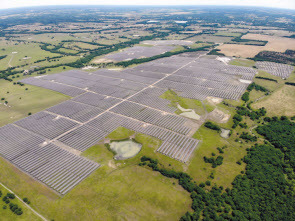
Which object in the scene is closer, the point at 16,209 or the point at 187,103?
the point at 16,209

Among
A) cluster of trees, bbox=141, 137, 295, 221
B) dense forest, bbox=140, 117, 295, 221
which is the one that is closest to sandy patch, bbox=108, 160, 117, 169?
dense forest, bbox=140, 117, 295, 221

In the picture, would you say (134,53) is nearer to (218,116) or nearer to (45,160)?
(218,116)

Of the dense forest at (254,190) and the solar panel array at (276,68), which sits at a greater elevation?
the solar panel array at (276,68)

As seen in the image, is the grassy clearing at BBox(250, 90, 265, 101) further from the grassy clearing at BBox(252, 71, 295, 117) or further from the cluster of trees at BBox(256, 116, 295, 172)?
the cluster of trees at BBox(256, 116, 295, 172)

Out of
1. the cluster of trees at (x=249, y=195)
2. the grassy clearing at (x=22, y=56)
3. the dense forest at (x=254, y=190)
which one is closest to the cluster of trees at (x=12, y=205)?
the dense forest at (x=254, y=190)

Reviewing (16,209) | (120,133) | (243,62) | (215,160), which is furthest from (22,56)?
(243,62)

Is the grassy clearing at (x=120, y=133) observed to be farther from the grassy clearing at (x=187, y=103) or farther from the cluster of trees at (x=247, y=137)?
the cluster of trees at (x=247, y=137)
